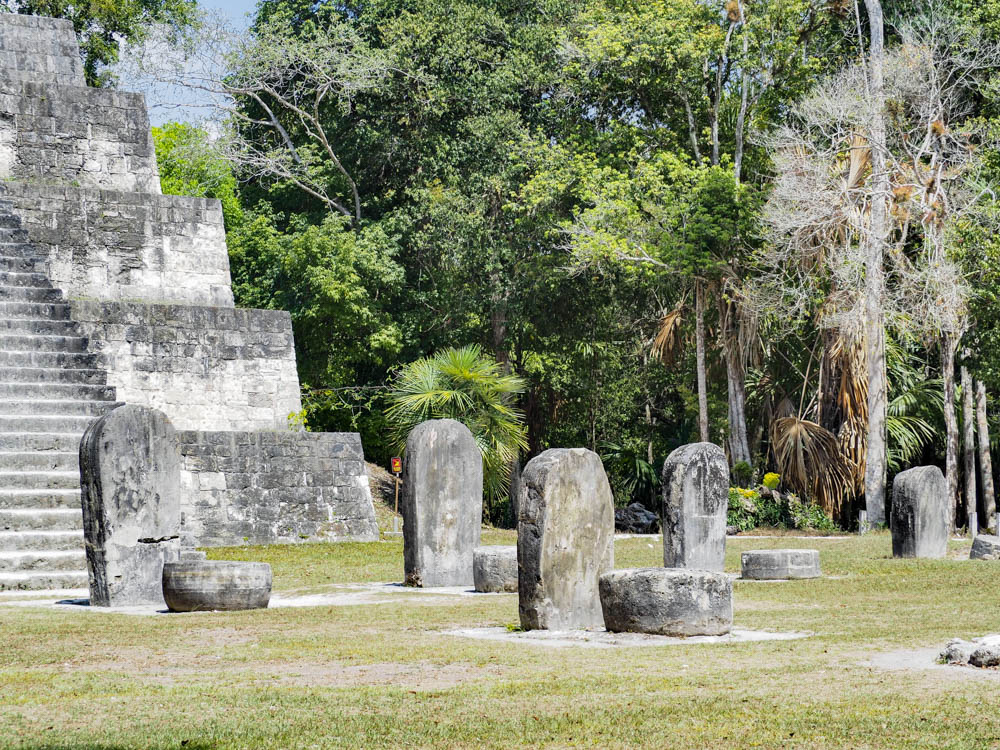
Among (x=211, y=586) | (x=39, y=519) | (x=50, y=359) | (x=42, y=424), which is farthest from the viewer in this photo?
(x=50, y=359)

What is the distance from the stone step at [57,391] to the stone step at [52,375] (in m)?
0.14

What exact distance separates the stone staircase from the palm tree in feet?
26.0

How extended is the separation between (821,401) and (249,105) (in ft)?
47.6

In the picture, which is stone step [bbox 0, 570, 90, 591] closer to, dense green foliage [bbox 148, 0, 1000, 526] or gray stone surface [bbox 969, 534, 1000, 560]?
gray stone surface [bbox 969, 534, 1000, 560]

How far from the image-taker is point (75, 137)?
60.1 feet

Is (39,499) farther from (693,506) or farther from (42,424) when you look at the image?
(693,506)

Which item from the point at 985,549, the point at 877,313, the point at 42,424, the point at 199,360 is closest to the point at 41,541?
the point at 42,424

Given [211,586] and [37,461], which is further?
[37,461]

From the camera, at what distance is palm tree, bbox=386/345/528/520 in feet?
75.6

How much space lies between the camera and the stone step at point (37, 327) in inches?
603

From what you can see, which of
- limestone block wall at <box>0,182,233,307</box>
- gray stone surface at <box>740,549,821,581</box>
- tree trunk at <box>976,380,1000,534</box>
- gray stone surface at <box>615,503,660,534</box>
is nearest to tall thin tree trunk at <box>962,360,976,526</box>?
tree trunk at <box>976,380,1000,534</box>

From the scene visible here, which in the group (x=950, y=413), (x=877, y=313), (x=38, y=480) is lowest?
(x=38, y=480)

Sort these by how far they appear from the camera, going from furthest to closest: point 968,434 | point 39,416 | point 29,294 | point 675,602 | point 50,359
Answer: point 968,434 → point 29,294 → point 50,359 → point 39,416 → point 675,602

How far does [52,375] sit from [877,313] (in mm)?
13604
